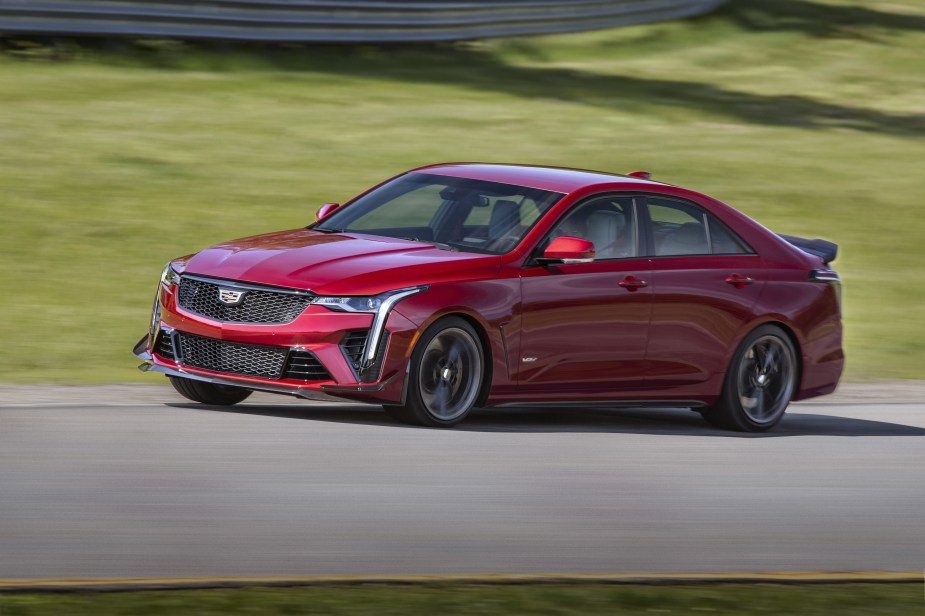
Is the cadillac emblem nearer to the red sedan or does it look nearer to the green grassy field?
the red sedan

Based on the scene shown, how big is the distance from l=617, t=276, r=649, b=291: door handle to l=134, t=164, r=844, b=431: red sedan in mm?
12

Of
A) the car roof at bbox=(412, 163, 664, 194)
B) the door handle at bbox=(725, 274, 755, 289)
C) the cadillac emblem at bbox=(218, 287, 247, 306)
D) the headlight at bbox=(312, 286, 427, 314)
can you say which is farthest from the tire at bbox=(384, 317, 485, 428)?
the door handle at bbox=(725, 274, 755, 289)

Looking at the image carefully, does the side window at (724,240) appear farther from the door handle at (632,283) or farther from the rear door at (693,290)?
the door handle at (632,283)

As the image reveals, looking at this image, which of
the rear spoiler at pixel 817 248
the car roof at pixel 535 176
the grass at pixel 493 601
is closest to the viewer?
the grass at pixel 493 601

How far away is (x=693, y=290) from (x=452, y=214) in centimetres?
156

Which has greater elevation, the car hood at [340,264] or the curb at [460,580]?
the car hood at [340,264]

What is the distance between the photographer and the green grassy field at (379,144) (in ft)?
50.8

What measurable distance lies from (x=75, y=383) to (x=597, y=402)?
3.42m

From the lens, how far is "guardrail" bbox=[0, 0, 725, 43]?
2330cm

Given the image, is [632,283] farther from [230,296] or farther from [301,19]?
[301,19]

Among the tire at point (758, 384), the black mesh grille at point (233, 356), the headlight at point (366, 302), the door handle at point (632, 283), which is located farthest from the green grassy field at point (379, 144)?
the door handle at point (632, 283)

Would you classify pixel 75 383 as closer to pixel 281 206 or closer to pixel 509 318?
pixel 509 318

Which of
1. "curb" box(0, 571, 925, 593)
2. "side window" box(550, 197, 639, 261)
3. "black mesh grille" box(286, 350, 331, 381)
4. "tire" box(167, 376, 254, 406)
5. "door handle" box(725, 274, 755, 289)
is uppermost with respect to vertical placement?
"side window" box(550, 197, 639, 261)

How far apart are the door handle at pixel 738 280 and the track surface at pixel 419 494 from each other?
932 millimetres
